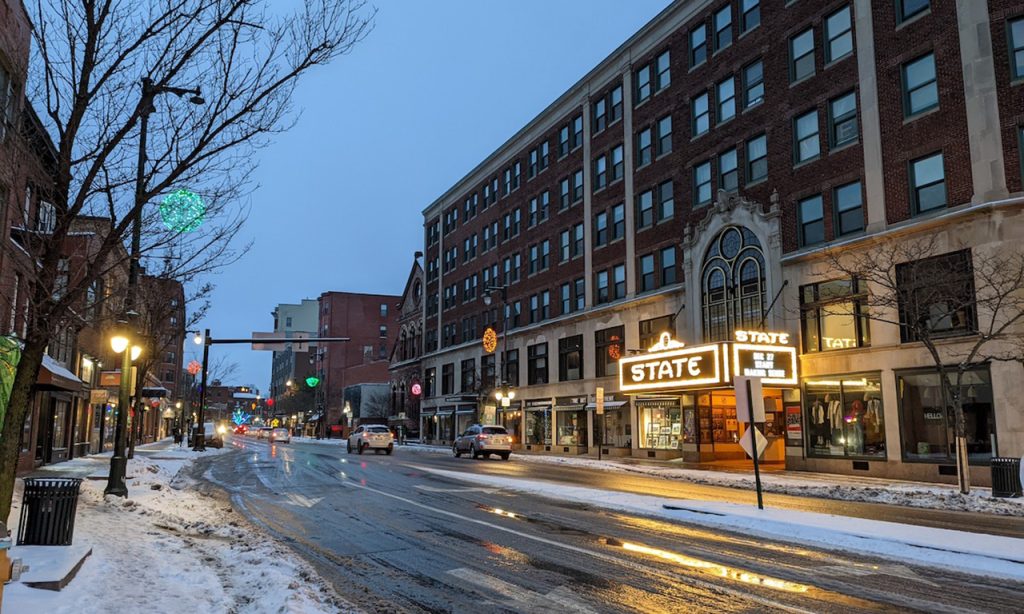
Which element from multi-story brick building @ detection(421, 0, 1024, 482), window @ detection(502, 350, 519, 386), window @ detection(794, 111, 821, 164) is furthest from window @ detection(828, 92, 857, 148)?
window @ detection(502, 350, 519, 386)

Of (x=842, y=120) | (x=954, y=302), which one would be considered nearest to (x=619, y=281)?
(x=842, y=120)

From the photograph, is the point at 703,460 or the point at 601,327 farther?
the point at 601,327

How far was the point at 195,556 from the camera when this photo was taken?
902 centimetres

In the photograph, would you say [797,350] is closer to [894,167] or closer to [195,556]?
[894,167]

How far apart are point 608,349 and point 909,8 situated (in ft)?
71.5

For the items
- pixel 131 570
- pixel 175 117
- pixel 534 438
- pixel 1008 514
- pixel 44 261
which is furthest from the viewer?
pixel 534 438

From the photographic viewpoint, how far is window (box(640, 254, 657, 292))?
3769 centimetres

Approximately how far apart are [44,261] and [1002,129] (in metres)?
24.7

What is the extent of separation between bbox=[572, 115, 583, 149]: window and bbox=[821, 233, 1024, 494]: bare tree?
Answer: 24157mm

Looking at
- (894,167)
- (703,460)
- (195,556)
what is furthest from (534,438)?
(195,556)

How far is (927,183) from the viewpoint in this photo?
78.8 ft

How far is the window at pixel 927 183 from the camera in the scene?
23.6m

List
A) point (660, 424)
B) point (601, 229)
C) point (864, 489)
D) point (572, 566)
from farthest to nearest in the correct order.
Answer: point (601, 229), point (660, 424), point (864, 489), point (572, 566)

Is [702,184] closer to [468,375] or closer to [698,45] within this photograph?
[698,45]
